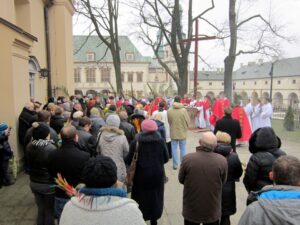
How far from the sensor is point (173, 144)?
855cm

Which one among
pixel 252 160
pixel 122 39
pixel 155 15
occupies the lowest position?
pixel 252 160

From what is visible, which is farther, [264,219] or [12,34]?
[12,34]

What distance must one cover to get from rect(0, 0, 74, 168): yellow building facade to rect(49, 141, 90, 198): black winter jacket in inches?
161

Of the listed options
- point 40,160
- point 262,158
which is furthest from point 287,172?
point 40,160

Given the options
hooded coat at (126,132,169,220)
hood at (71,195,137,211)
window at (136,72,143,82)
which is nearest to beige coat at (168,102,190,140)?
hooded coat at (126,132,169,220)

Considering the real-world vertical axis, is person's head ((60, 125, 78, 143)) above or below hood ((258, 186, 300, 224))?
above

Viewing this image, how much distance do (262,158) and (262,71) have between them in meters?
91.8

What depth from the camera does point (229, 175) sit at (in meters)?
4.26

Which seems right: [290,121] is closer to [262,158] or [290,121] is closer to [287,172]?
[262,158]

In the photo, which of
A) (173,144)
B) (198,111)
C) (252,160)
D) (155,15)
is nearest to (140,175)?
(252,160)

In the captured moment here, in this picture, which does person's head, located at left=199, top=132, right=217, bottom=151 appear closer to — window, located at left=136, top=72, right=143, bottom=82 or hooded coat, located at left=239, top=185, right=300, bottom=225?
hooded coat, located at left=239, top=185, right=300, bottom=225

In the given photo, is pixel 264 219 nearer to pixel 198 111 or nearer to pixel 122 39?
pixel 198 111

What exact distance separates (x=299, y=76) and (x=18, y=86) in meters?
79.9

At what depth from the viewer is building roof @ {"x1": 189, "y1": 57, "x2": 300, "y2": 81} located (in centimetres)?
7869
